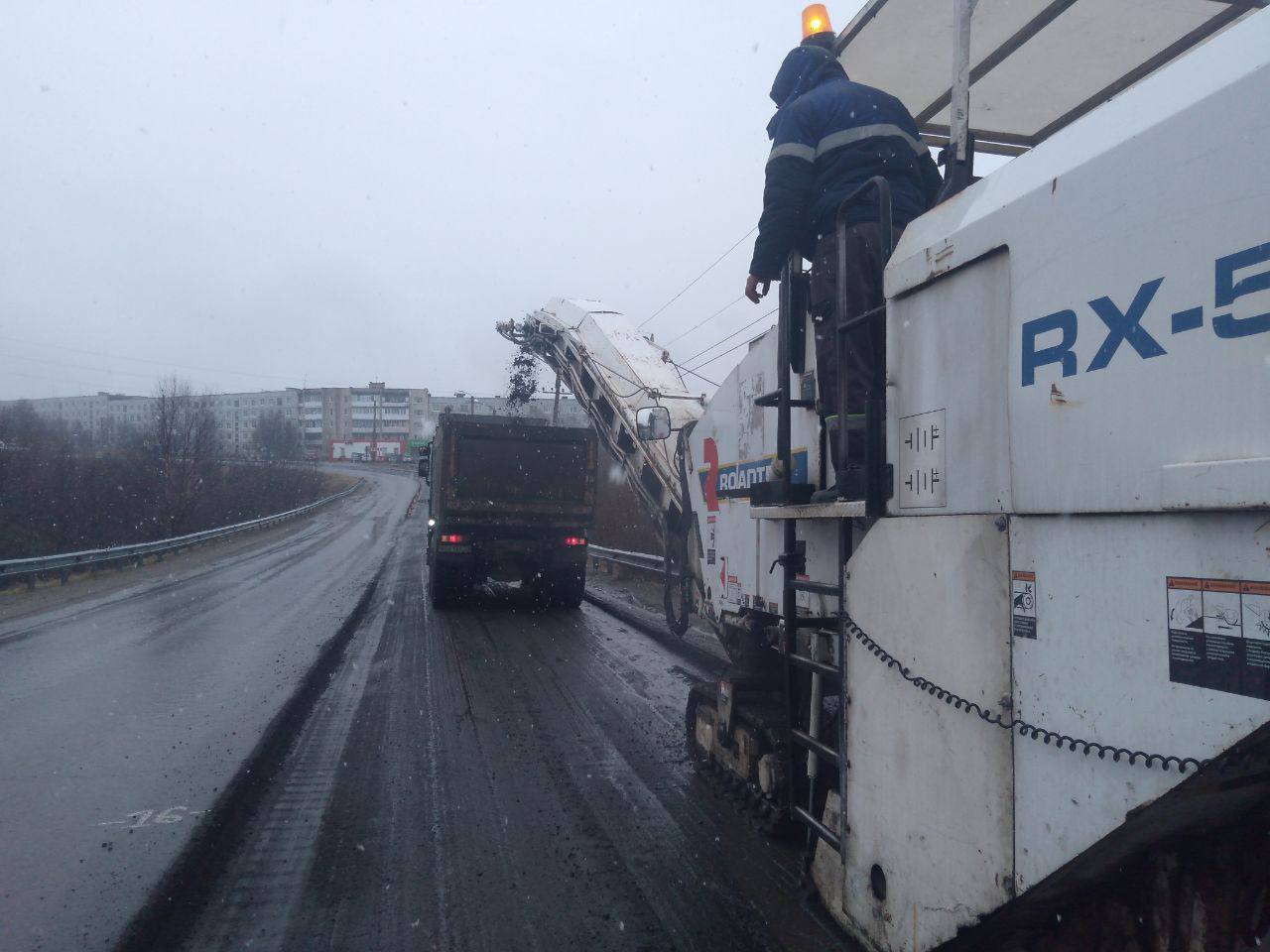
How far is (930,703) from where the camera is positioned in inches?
103

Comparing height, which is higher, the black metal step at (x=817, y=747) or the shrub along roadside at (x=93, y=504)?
the shrub along roadside at (x=93, y=504)

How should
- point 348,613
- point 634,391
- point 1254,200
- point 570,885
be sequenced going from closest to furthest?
point 1254,200
point 570,885
point 634,391
point 348,613

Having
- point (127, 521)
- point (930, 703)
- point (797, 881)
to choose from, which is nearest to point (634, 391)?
point (797, 881)

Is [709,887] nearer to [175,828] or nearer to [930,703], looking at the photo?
[930,703]

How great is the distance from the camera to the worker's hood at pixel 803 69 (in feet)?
12.9

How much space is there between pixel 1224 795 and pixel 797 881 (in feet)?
8.18

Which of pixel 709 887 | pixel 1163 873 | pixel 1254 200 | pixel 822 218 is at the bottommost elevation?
pixel 709 887

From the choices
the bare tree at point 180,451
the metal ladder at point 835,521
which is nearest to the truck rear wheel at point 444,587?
the metal ladder at point 835,521

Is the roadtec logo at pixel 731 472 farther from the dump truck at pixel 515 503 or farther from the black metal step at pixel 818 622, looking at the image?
the dump truck at pixel 515 503

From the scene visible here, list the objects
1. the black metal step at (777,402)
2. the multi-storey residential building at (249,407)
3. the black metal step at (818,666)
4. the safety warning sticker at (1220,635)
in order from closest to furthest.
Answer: the safety warning sticker at (1220,635)
the black metal step at (818,666)
the black metal step at (777,402)
the multi-storey residential building at (249,407)

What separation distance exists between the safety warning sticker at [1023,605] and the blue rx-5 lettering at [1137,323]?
51 centimetres

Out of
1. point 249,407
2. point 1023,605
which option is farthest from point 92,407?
point 1023,605

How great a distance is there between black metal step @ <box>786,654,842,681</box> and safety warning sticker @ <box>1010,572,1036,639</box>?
96cm

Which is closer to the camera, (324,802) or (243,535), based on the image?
(324,802)
